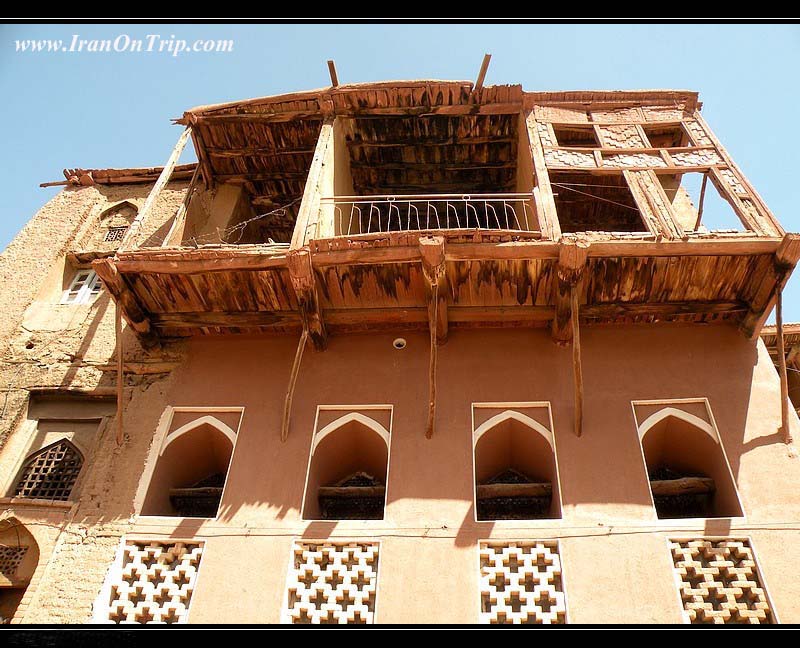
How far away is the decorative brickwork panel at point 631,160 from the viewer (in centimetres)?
913

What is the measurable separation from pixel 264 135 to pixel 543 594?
25.8ft

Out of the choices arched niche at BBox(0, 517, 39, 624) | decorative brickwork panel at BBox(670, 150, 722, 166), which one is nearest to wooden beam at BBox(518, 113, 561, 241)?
decorative brickwork panel at BBox(670, 150, 722, 166)

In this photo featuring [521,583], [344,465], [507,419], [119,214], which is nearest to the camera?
[521,583]

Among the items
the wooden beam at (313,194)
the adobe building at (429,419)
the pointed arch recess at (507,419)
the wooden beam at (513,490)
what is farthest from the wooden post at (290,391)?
the wooden beam at (513,490)

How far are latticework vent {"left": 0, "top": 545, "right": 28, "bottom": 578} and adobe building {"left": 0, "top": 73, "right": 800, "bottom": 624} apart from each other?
21 mm

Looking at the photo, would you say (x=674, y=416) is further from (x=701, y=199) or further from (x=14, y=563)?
(x=14, y=563)

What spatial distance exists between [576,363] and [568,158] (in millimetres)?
3266

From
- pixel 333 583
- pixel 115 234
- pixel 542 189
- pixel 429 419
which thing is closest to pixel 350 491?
pixel 429 419

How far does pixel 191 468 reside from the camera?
26.8 feet

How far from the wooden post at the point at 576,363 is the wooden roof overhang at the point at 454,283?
204mm

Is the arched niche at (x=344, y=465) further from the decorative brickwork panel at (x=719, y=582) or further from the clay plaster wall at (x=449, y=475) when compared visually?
the decorative brickwork panel at (x=719, y=582)

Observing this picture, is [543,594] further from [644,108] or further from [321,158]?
[644,108]

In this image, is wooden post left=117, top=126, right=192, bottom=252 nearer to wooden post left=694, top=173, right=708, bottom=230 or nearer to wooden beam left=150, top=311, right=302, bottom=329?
wooden beam left=150, top=311, right=302, bottom=329

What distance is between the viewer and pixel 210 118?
10594mm
